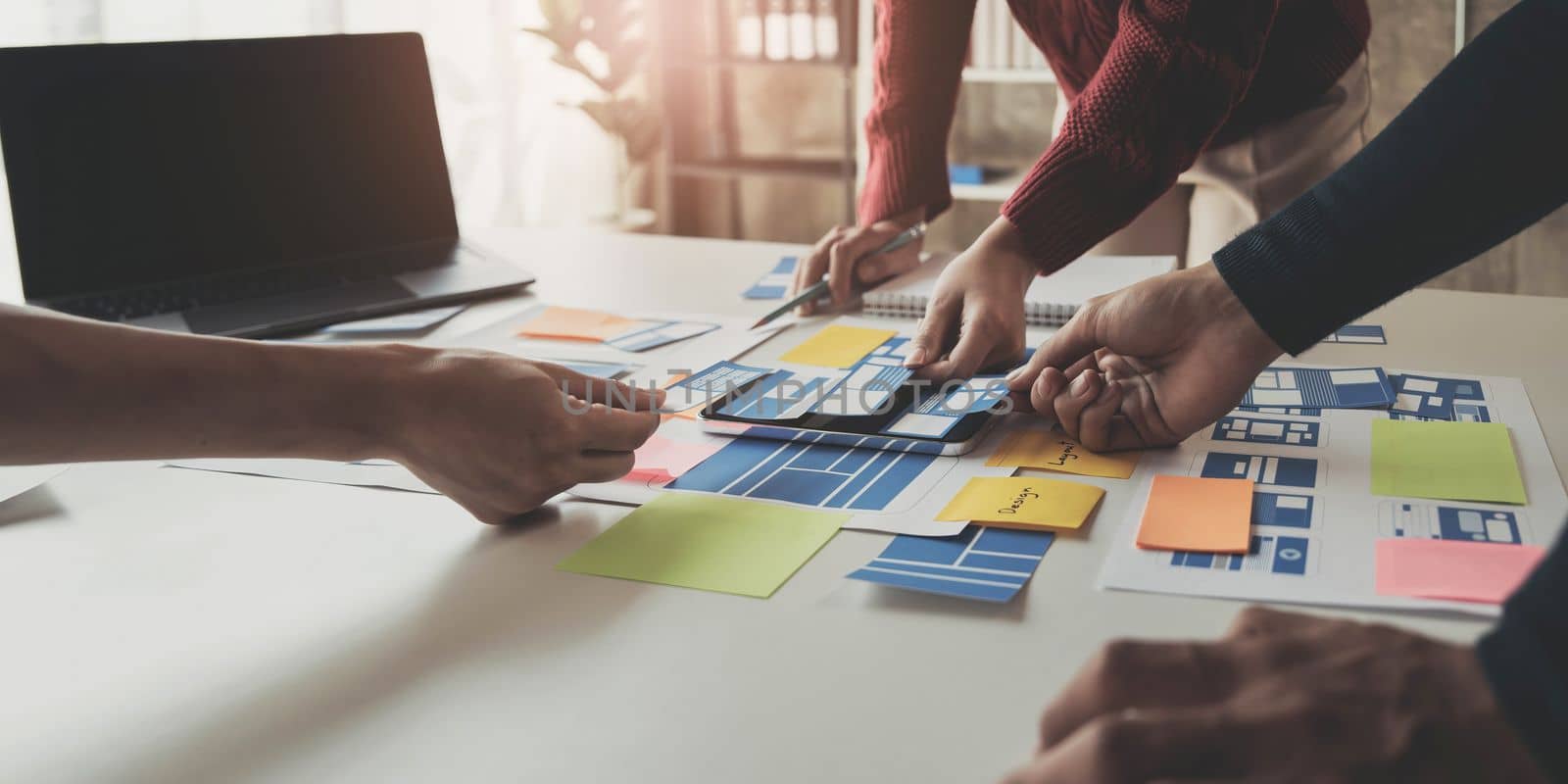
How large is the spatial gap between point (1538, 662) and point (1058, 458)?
1.42ft

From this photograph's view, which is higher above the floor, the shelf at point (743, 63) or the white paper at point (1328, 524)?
the shelf at point (743, 63)

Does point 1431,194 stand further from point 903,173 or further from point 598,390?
point 903,173

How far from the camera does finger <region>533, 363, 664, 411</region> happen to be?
871 millimetres

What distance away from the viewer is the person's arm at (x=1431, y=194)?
0.78 m

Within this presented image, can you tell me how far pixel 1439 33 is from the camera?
291 centimetres

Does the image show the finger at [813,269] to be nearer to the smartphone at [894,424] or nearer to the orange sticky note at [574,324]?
the orange sticky note at [574,324]

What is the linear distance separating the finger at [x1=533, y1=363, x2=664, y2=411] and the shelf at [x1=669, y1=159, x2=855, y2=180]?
2612 millimetres

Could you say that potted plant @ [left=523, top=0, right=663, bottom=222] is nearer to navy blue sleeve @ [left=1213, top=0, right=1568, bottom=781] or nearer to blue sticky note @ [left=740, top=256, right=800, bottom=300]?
blue sticky note @ [left=740, top=256, right=800, bottom=300]

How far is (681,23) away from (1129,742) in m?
3.51

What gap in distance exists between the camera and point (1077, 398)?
0.89m

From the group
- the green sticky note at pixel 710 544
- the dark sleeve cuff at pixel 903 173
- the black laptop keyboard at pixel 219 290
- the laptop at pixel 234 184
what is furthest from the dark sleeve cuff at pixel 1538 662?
the black laptop keyboard at pixel 219 290

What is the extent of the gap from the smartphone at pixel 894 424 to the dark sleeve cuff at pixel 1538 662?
44 centimetres

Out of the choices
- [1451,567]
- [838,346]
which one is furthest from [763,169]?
[1451,567]

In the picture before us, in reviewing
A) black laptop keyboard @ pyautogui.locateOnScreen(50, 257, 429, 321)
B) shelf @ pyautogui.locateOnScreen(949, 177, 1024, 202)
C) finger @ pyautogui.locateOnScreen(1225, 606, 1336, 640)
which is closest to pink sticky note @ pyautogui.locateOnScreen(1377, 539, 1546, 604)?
finger @ pyautogui.locateOnScreen(1225, 606, 1336, 640)
